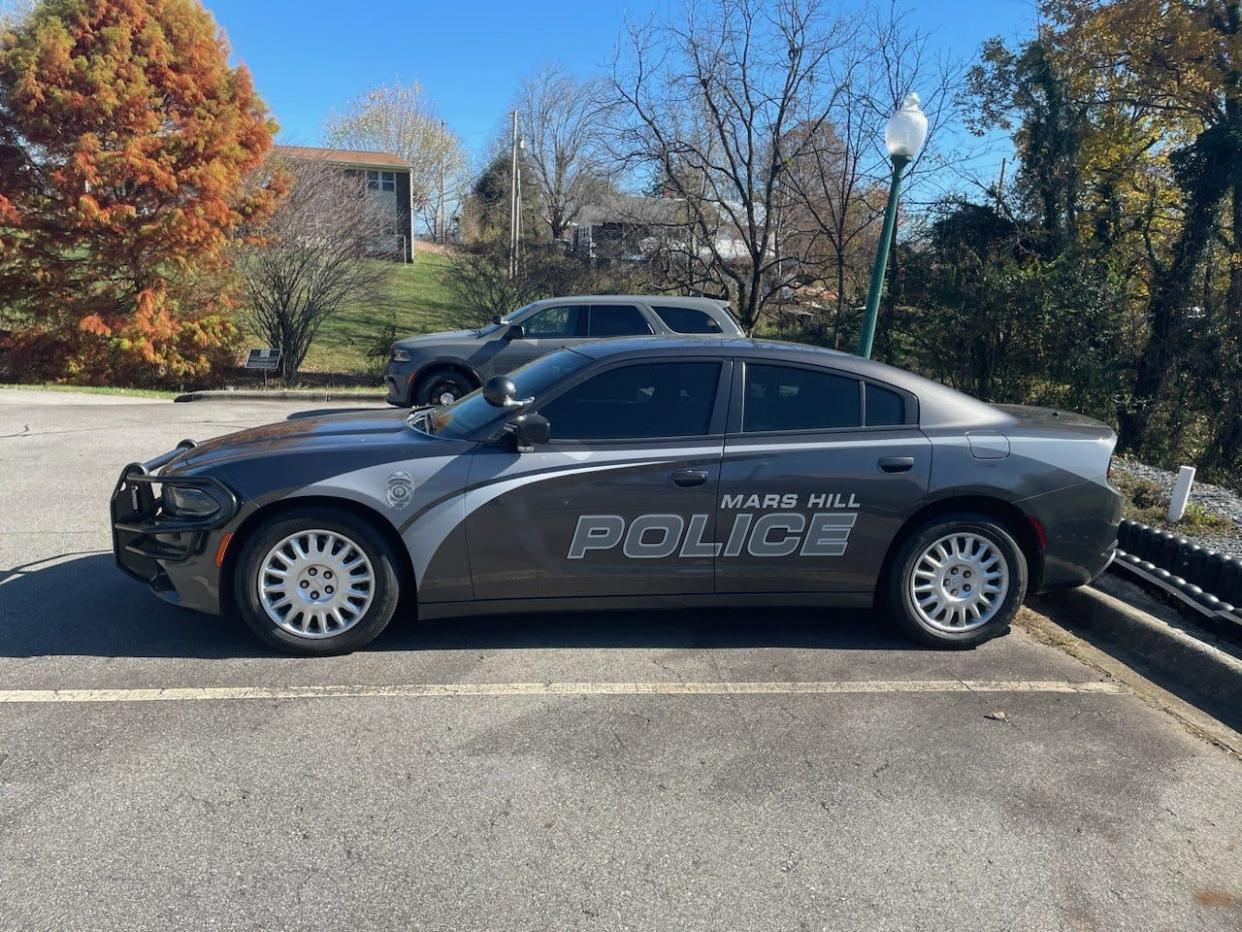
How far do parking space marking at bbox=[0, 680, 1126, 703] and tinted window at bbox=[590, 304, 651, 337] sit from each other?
7.32 m

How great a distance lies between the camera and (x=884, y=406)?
4.71 metres

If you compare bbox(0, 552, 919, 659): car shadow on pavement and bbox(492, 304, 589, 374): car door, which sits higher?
bbox(492, 304, 589, 374): car door

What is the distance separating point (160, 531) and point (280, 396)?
11.8m

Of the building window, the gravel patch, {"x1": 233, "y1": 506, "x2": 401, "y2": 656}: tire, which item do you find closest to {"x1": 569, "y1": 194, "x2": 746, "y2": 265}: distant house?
the gravel patch

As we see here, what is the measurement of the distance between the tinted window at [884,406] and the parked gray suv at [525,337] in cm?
638

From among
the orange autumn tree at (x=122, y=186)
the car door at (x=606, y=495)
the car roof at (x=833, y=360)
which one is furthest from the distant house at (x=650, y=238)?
Result: the car door at (x=606, y=495)

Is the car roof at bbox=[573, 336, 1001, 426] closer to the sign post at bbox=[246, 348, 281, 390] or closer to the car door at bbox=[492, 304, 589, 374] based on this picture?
the car door at bbox=[492, 304, 589, 374]

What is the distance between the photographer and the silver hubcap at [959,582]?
15.3 feet

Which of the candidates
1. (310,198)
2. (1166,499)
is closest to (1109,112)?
(1166,499)

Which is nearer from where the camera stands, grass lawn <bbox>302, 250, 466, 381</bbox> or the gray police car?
the gray police car

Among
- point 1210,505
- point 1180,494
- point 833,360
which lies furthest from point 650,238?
point 833,360

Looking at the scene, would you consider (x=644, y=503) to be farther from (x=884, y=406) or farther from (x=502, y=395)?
(x=884, y=406)

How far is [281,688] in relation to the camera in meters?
4.00

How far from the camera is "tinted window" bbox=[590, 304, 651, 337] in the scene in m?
11.1
